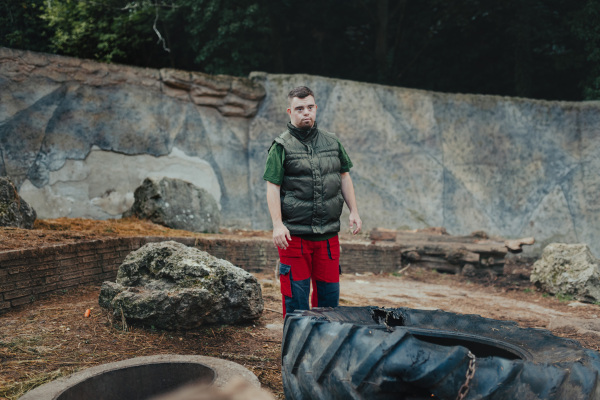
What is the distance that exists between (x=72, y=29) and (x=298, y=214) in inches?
377

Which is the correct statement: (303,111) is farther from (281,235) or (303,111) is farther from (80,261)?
(80,261)

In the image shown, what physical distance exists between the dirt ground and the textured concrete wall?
250 centimetres

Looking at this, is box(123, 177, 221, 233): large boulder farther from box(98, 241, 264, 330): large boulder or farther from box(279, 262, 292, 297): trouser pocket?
box(279, 262, 292, 297): trouser pocket

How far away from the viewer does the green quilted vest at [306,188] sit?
3127 millimetres

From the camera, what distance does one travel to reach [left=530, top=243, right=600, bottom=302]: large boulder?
5.79m

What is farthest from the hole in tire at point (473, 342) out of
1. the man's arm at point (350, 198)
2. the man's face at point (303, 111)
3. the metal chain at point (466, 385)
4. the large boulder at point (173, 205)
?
the large boulder at point (173, 205)

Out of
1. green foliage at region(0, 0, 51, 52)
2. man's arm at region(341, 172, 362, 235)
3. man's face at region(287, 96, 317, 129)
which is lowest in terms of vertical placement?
man's arm at region(341, 172, 362, 235)

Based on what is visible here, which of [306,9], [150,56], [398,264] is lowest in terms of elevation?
[398,264]

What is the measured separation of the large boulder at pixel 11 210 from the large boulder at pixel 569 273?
5462 mm

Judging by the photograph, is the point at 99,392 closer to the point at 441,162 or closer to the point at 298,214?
the point at 298,214

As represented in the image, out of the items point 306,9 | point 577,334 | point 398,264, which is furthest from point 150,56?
point 577,334

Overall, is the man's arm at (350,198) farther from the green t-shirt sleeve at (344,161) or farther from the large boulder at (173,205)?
the large boulder at (173,205)

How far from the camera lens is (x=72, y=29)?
35.6 feet

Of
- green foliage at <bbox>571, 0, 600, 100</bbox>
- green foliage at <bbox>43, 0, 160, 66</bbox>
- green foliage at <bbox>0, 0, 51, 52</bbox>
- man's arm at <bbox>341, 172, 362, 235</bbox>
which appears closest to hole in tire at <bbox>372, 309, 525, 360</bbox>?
man's arm at <bbox>341, 172, 362, 235</bbox>
